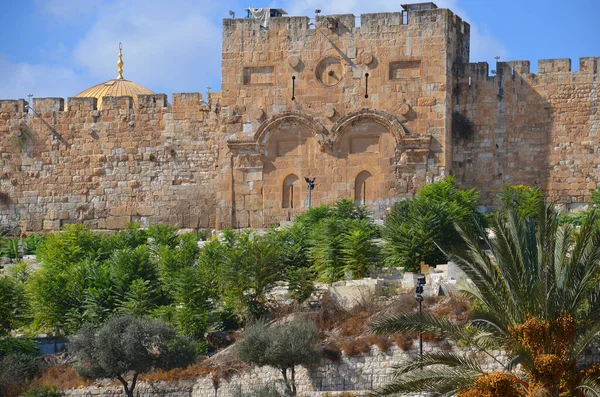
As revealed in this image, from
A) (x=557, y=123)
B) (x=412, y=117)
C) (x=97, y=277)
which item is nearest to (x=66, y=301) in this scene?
(x=97, y=277)

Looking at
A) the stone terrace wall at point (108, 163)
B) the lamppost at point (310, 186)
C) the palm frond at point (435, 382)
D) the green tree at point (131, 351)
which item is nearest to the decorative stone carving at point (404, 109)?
the lamppost at point (310, 186)

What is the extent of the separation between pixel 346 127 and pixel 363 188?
157 centimetres

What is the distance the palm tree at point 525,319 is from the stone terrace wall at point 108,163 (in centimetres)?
1618

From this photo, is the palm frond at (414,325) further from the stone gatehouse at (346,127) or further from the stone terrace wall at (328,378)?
the stone gatehouse at (346,127)

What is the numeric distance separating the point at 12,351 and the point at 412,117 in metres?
11.7

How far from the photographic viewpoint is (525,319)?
27625mm

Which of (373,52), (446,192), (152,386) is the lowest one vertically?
(152,386)

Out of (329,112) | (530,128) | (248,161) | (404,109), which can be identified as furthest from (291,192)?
(530,128)

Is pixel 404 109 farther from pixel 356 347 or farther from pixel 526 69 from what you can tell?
pixel 356 347

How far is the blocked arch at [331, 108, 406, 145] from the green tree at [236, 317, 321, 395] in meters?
9.04

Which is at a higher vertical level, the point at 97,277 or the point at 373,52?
the point at 373,52

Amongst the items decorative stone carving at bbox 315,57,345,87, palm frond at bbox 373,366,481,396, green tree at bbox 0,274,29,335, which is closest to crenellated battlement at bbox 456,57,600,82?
decorative stone carving at bbox 315,57,345,87

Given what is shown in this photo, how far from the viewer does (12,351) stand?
36.7m

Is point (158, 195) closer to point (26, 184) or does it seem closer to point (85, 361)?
point (26, 184)
